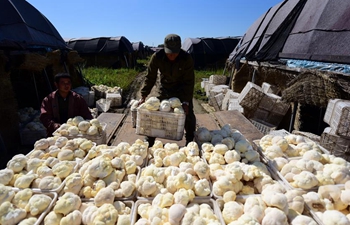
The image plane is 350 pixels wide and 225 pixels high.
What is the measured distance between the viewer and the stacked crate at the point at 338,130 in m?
3.36

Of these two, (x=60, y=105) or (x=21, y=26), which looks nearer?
(x=60, y=105)

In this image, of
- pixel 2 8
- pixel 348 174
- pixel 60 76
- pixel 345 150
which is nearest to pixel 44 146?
pixel 60 76

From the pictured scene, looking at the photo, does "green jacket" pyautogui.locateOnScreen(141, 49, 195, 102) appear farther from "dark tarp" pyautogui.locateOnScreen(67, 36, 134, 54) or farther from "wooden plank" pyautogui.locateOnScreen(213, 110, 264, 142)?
"dark tarp" pyautogui.locateOnScreen(67, 36, 134, 54)

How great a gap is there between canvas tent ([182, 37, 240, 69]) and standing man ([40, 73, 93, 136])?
51.5ft

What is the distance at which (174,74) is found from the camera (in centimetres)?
322

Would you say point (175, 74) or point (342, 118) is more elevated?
point (175, 74)

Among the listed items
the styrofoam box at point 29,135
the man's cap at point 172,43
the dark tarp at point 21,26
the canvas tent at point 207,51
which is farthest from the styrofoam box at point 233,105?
the canvas tent at point 207,51

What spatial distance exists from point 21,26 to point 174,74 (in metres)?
6.31

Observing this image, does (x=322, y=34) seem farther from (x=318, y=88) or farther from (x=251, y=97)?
(x=251, y=97)

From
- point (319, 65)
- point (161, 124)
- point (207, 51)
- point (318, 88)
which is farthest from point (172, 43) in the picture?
point (207, 51)

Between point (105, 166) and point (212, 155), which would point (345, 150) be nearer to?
point (212, 155)

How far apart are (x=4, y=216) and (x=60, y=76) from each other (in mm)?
2061

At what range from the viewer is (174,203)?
60.8 inches

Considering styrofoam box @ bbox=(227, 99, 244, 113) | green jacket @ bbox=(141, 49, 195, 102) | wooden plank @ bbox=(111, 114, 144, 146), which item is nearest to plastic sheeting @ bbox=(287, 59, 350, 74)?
styrofoam box @ bbox=(227, 99, 244, 113)
